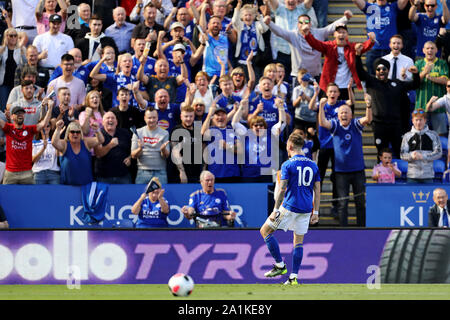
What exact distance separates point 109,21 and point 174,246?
264 inches

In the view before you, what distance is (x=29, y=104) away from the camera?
640 inches

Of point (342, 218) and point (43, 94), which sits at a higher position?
point (43, 94)

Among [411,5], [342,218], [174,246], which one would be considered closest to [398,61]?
[411,5]

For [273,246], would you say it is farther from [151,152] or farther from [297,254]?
[151,152]

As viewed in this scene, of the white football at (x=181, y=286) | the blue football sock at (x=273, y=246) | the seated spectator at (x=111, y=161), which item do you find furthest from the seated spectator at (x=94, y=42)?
the white football at (x=181, y=286)

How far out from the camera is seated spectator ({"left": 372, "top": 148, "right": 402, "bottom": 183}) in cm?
1591

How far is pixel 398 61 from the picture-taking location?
17.6 metres

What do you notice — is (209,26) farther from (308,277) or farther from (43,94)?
(308,277)

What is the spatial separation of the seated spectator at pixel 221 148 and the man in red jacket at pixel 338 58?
2.66m

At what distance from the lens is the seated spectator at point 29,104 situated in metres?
16.1

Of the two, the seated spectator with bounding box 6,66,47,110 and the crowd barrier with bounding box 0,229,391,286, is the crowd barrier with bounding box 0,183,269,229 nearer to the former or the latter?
the crowd barrier with bounding box 0,229,391,286

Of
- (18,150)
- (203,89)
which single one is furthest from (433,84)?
(18,150)

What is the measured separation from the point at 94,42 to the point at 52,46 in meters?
0.83

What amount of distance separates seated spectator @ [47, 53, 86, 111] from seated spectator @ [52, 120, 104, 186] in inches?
50.0
